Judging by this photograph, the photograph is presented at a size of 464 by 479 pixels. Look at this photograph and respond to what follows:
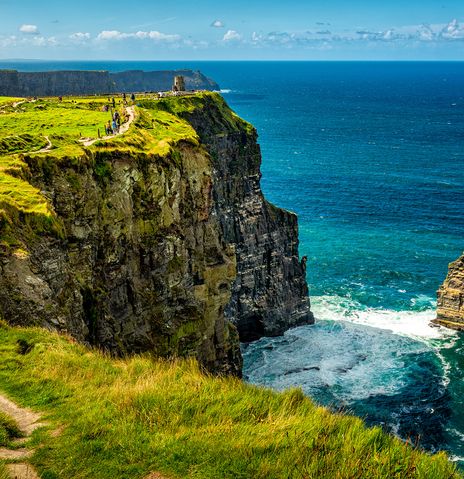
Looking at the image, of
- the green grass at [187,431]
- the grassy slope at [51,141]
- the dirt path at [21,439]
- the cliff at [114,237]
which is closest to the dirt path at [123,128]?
the grassy slope at [51,141]

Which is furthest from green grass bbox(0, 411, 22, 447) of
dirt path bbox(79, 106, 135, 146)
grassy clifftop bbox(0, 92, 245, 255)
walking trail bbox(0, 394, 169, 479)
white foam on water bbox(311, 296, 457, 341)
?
white foam on water bbox(311, 296, 457, 341)

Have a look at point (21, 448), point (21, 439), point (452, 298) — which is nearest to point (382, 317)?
point (452, 298)

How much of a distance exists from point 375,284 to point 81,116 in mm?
48549

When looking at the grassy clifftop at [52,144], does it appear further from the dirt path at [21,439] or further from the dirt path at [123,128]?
the dirt path at [21,439]

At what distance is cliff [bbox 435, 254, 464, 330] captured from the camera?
67312 mm

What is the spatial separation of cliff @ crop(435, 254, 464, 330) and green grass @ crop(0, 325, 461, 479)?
5522 centimetres

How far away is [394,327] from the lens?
69438 millimetres

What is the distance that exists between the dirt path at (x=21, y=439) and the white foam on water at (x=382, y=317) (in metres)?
57.6

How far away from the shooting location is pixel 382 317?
72.3 metres

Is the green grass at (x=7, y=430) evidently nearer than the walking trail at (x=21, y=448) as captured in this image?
No

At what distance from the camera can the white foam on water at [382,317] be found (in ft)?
224

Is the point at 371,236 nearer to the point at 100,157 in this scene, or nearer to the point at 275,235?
the point at 275,235

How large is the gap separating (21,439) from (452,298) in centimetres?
6201

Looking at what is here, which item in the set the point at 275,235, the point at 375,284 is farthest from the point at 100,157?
the point at 375,284
